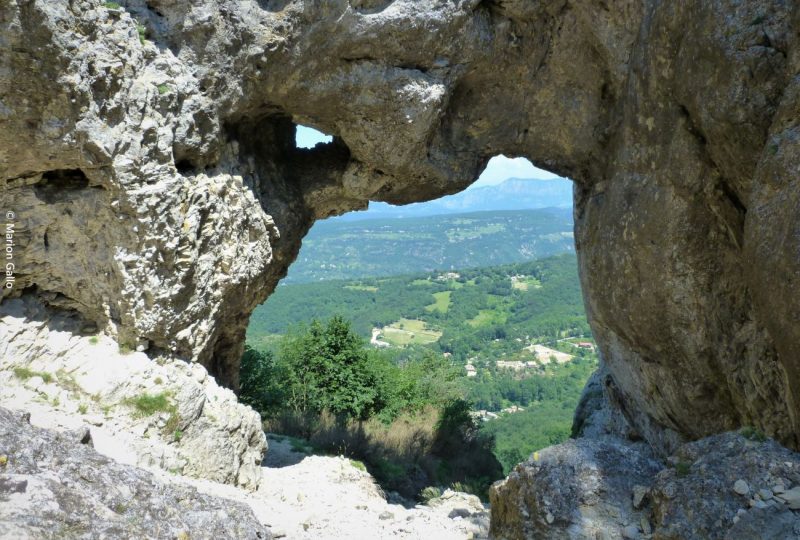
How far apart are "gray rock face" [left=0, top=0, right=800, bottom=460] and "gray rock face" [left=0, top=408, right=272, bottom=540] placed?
405 centimetres

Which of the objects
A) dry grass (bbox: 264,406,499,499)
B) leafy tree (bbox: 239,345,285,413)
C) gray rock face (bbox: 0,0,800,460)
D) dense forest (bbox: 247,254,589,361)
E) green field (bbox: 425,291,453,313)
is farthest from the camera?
green field (bbox: 425,291,453,313)

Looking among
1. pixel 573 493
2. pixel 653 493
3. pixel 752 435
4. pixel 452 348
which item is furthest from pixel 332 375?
pixel 452 348

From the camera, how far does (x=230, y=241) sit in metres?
10.7

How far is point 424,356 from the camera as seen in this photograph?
29266mm

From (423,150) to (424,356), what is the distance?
60.0 feet

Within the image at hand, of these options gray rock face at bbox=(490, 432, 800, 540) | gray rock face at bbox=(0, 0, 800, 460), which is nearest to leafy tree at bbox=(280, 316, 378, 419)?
gray rock face at bbox=(0, 0, 800, 460)

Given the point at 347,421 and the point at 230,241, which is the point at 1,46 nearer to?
the point at 230,241

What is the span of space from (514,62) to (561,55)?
916 mm

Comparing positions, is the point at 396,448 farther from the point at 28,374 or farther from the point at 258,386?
the point at 28,374

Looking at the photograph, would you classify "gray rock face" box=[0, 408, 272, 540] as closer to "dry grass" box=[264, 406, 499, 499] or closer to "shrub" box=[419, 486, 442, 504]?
"shrub" box=[419, 486, 442, 504]

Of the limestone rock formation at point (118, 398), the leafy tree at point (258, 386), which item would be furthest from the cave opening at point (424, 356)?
the limestone rock formation at point (118, 398)

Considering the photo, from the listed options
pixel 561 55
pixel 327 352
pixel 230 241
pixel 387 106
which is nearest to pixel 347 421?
pixel 327 352

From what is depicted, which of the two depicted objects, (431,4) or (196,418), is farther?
(431,4)

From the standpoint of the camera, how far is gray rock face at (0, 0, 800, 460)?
7.44 m
